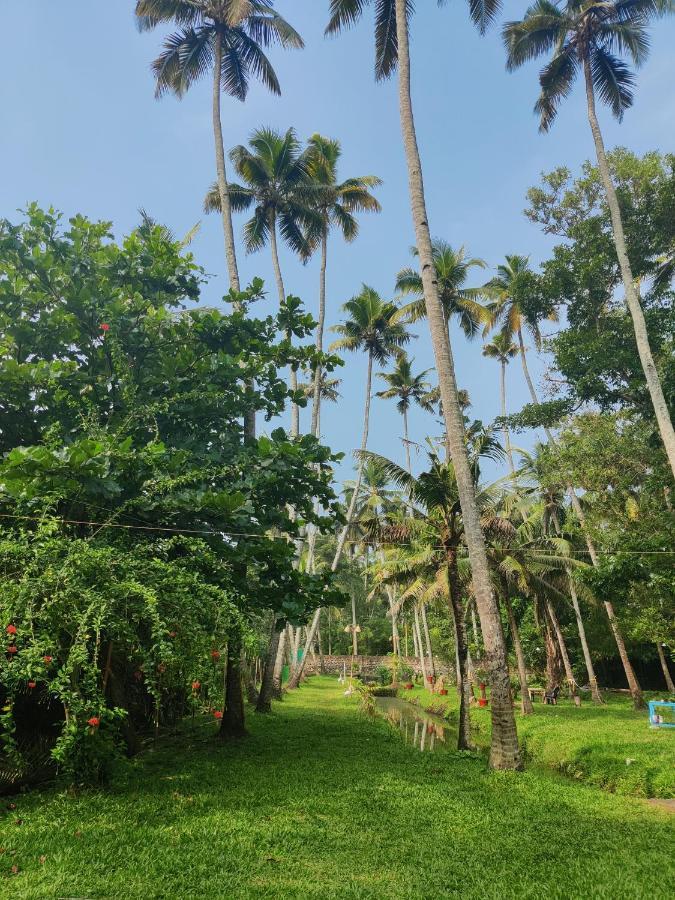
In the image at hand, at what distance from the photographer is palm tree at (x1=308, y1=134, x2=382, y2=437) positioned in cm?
2008

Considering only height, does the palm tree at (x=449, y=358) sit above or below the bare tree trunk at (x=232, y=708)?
above

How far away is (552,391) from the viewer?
53.3 ft

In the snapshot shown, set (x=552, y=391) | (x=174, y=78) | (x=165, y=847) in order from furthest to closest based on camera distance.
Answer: (x=552, y=391)
(x=174, y=78)
(x=165, y=847)

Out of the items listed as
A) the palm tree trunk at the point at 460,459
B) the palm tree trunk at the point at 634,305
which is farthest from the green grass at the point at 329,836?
the palm tree trunk at the point at 634,305

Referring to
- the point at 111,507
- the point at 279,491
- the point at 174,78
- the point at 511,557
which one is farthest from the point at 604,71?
the point at 111,507

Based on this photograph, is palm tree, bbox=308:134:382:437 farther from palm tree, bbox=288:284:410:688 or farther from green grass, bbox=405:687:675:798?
green grass, bbox=405:687:675:798

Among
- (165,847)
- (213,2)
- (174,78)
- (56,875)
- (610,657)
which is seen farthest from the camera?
(610,657)

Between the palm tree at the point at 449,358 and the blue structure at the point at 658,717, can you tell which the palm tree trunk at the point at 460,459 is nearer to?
the palm tree at the point at 449,358

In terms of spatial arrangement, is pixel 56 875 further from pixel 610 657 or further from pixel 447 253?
pixel 610 657

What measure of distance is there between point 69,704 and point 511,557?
13976mm

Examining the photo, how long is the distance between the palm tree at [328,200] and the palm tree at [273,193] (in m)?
1.23

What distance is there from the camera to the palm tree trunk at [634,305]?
38.2 ft

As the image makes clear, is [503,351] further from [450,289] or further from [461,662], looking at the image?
[461,662]

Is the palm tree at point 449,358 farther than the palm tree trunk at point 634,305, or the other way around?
the palm tree trunk at point 634,305
